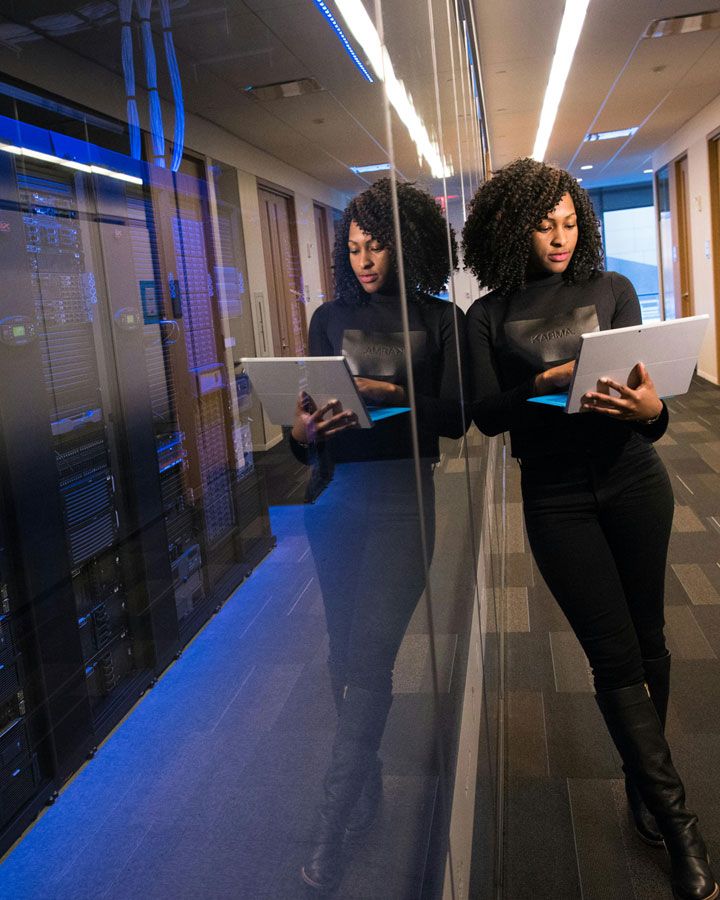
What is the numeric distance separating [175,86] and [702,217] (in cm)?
895

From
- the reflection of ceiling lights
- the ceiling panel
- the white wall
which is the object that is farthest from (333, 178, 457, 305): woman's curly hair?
the white wall

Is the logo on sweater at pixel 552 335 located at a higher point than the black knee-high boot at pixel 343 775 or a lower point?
higher

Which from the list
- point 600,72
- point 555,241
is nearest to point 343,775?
point 555,241

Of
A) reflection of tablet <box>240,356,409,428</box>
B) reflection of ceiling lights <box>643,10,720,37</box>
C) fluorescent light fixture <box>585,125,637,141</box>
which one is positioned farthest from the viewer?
fluorescent light fixture <box>585,125,637,141</box>

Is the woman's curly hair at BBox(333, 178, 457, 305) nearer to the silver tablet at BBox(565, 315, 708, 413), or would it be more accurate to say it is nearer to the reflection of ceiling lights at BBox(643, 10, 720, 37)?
the silver tablet at BBox(565, 315, 708, 413)

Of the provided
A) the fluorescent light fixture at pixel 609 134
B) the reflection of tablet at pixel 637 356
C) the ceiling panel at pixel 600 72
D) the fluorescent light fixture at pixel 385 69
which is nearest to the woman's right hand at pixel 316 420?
the fluorescent light fixture at pixel 385 69

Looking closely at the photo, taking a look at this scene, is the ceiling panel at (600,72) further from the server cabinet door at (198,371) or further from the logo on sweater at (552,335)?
the server cabinet door at (198,371)

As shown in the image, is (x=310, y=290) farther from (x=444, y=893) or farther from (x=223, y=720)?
(x=444, y=893)

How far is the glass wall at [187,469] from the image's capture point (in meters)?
0.26

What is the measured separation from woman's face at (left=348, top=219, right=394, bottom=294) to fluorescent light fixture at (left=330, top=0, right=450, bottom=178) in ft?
0.44

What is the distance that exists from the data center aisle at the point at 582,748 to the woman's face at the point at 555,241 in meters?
1.16

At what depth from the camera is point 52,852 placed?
0.25 metres

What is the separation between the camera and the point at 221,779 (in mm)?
322

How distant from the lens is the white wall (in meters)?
7.91
